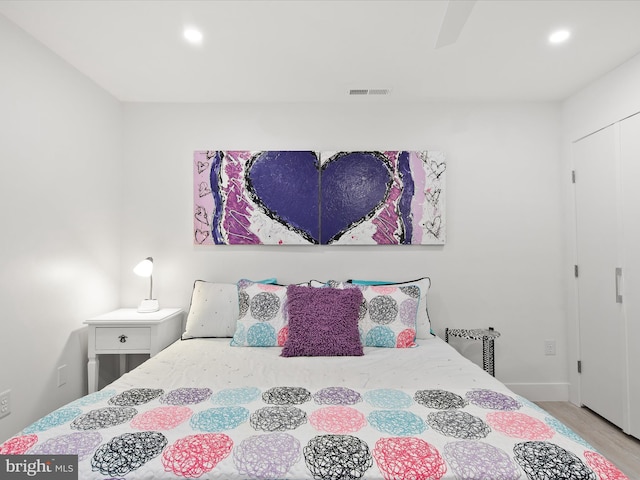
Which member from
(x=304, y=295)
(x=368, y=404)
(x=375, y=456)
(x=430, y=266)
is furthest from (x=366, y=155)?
(x=375, y=456)

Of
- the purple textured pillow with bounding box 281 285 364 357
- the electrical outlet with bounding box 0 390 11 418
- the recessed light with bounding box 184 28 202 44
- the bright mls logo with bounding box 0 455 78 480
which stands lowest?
the electrical outlet with bounding box 0 390 11 418

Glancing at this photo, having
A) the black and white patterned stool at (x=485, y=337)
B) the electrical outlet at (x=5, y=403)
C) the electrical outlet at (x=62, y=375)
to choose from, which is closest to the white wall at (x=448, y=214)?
the black and white patterned stool at (x=485, y=337)

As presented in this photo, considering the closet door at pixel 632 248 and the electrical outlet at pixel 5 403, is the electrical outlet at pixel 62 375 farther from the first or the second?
the closet door at pixel 632 248

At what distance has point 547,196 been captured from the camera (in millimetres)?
3090

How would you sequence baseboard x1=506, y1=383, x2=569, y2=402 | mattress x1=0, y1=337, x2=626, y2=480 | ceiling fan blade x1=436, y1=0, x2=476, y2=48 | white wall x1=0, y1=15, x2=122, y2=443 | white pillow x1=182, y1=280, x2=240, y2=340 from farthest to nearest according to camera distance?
baseboard x1=506, y1=383, x2=569, y2=402, white pillow x1=182, y1=280, x2=240, y2=340, white wall x1=0, y1=15, x2=122, y2=443, ceiling fan blade x1=436, y1=0, x2=476, y2=48, mattress x1=0, y1=337, x2=626, y2=480

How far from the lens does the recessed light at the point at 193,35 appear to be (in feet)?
6.85

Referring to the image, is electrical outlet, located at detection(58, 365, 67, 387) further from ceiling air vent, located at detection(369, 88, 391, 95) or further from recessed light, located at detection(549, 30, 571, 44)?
recessed light, located at detection(549, 30, 571, 44)

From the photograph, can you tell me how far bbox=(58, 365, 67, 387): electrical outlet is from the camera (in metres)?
2.39

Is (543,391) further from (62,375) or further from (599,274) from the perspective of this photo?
(62,375)

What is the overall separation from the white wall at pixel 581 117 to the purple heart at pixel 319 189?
148cm

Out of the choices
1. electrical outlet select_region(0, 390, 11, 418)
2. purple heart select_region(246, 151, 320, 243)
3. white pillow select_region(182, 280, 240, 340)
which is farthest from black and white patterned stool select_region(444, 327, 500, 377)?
electrical outlet select_region(0, 390, 11, 418)

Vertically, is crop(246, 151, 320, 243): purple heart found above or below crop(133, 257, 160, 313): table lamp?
above

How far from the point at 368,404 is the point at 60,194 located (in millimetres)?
2315

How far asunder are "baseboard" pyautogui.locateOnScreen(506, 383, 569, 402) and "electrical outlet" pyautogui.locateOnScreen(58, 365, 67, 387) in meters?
3.32
